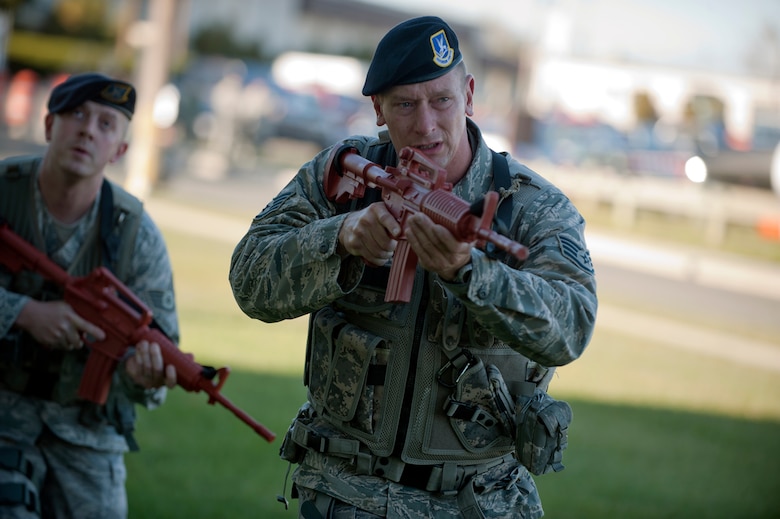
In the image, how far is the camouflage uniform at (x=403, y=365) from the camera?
3113 mm

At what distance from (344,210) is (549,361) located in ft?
2.82

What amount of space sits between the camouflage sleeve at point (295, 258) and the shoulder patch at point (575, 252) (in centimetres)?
58

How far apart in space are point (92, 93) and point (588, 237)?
17.2 meters

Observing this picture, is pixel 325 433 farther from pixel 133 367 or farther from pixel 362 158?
pixel 133 367

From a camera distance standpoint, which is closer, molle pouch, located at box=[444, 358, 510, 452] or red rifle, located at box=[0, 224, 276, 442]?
molle pouch, located at box=[444, 358, 510, 452]

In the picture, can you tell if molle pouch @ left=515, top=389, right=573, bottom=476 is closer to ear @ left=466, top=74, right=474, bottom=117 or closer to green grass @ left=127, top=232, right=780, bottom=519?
ear @ left=466, top=74, right=474, bottom=117

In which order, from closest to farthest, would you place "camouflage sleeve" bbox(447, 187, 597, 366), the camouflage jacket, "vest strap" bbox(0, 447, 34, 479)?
"camouflage sleeve" bbox(447, 187, 597, 366)
"vest strap" bbox(0, 447, 34, 479)
the camouflage jacket

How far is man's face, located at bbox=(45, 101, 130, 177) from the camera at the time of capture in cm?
438

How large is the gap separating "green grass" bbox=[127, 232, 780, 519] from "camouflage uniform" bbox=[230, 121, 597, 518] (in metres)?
3.05

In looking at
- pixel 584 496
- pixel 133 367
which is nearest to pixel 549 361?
pixel 133 367

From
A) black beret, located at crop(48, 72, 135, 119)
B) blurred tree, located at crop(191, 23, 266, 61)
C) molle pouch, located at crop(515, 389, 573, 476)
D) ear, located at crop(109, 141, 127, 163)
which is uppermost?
blurred tree, located at crop(191, 23, 266, 61)

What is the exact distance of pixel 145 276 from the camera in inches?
176

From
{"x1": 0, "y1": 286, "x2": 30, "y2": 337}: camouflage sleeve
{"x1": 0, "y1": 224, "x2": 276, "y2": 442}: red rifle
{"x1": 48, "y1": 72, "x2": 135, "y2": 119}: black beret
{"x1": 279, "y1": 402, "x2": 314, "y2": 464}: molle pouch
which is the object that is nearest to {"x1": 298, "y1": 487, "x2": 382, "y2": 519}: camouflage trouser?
{"x1": 279, "y1": 402, "x2": 314, "y2": 464}: molle pouch

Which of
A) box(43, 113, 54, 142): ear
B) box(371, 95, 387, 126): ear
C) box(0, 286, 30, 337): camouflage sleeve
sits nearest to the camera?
box(371, 95, 387, 126): ear
